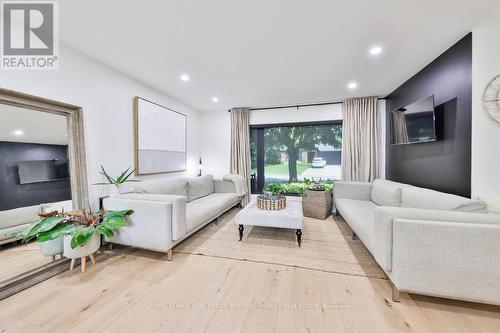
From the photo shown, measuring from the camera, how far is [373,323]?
1.25 m

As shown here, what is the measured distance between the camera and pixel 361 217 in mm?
2289

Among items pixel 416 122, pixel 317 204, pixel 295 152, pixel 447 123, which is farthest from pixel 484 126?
pixel 295 152

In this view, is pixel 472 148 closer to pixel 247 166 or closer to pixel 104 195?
pixel 247 166

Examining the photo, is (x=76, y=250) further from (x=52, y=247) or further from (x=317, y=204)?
(x=317, y=204)

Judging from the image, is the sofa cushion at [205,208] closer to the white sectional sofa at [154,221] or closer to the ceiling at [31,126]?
the white sectional sofa at [154,221]

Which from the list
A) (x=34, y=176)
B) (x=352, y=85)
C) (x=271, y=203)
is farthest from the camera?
(x=352, y=85)

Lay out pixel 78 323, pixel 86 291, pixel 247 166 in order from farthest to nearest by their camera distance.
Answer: pixel 247 166, pixel 86 291, pixel 78 323

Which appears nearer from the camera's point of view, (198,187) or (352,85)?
(352,85)

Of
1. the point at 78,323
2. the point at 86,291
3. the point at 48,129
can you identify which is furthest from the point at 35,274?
the point at 48,129

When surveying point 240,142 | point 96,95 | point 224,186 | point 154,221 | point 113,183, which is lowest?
point 154,221

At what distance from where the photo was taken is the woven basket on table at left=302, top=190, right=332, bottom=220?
3373 mm

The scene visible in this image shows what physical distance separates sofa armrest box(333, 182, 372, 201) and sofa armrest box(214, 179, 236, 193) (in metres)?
1.94

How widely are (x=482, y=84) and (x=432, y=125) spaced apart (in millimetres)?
539

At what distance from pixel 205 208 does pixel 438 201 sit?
263cm
